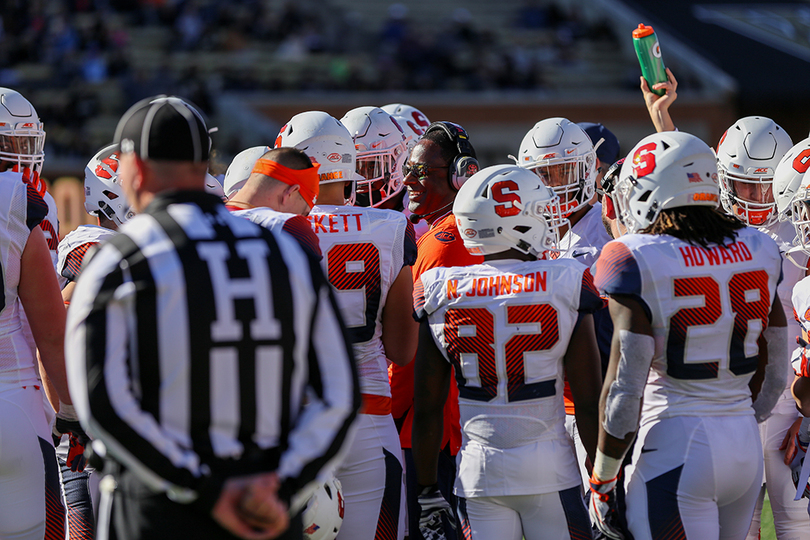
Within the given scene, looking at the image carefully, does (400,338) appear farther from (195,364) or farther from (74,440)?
(195,364)

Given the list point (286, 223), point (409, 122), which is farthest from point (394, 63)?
point (286, 223)

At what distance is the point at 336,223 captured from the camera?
157 inches

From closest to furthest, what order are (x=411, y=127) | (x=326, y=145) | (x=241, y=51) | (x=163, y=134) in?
(x=163, y=134) → (x=326, y=145) → (x=411, y=127) → (x=241, y=51)

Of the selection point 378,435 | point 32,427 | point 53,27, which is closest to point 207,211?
point 32,427

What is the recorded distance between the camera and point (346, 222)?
13.1 feet

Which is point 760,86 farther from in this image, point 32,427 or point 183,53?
point 32,427

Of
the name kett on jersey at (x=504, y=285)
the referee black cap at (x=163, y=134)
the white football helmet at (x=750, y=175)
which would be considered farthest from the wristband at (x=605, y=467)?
the white football helmet at (x=750, y=175)

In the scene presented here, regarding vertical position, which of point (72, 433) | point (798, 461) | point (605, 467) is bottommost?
point (798, 461)

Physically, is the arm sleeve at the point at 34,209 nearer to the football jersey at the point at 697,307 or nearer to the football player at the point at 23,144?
the football player at the point at 23,144

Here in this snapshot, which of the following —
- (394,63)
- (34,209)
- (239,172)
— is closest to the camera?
(34,209)

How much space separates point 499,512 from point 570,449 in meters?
0.33

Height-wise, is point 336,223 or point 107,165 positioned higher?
point 107,165

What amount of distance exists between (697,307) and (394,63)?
57.7ft

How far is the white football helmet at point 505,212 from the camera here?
3420mm
